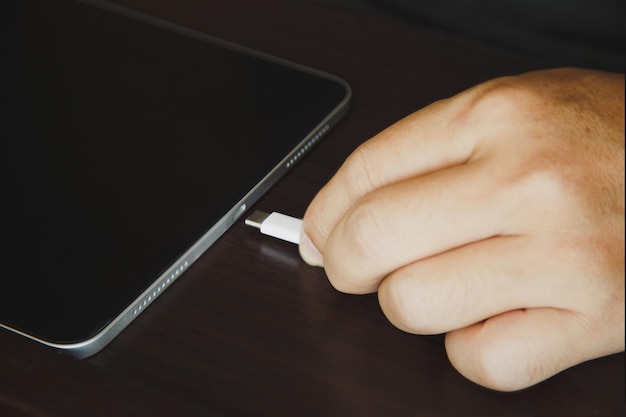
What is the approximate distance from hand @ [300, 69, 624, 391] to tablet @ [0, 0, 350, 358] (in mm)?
118

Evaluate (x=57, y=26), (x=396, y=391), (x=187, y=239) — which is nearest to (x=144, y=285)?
(x=187, y=239)

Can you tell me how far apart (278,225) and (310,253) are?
0.03 meters

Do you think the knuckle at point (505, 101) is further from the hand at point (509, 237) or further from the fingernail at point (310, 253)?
the fingernail at point (310, 253)

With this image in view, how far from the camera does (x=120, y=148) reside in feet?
1.84

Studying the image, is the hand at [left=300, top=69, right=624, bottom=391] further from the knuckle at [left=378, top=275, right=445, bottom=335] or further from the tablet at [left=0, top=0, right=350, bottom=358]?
the tablet at [left=0, top=0, right=350, bottom=358]

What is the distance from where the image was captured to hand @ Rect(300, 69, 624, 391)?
0.41 metres

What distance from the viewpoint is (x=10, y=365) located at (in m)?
0.43

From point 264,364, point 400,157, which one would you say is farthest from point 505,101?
point 264,364

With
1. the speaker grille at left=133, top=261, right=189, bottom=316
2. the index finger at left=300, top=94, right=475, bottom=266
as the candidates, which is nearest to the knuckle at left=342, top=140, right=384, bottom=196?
the index finger at left=300, top=94, right=475, bottom=266

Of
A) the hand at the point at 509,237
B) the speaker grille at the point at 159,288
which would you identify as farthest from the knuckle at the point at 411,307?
the speaker grille at the point at 159,288

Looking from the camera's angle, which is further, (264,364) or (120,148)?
(120,148)

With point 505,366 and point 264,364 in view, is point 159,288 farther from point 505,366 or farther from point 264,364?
point 505,366

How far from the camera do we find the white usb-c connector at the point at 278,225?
513 mm

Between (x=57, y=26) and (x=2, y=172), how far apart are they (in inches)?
8.3
